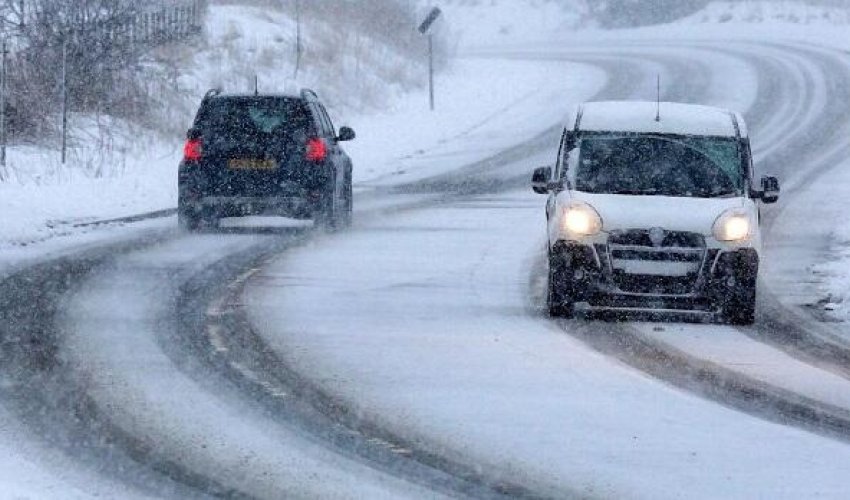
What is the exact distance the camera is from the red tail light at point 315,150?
22547 mm

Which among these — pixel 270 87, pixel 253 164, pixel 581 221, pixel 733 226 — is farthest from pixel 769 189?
pixel 270 87

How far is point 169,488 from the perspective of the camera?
8.20m

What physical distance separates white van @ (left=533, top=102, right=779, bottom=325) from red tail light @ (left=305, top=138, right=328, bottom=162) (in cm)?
708

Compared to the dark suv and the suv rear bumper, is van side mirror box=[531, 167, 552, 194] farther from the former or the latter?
the dark suv

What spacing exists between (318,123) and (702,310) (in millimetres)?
8778

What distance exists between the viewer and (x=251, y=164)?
22391 mm

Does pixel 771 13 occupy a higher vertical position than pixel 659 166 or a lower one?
higher

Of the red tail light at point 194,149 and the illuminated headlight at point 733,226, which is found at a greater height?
the red tail light at point 194,149

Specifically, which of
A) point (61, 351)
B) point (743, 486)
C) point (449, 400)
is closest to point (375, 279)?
point (61, 351)

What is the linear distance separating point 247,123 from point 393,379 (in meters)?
11.3

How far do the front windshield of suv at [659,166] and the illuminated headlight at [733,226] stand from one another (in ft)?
1.63

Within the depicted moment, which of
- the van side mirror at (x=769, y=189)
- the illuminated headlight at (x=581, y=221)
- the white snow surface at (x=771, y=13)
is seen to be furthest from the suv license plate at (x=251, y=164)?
the white snow surface at (x=771, y=13)

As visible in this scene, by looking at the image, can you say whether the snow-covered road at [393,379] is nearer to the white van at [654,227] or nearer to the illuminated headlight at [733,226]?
the white van at [654,227]

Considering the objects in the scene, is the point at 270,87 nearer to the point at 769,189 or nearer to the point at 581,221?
the point at 769,189
